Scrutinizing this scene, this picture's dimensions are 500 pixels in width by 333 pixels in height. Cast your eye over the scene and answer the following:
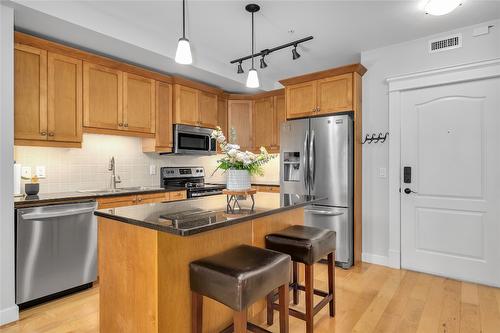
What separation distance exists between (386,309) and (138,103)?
137 inches

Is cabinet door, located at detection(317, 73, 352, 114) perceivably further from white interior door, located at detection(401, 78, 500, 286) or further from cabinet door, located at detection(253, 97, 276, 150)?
cabinet door, located at detection(253, 97, 276, 150)

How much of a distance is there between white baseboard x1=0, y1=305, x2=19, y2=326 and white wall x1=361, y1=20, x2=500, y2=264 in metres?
3.58

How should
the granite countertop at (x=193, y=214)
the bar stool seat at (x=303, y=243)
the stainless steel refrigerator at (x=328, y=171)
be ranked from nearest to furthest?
the granite countertop at (x=193, y=214) < the bar stool seat at (x=303, y=243) < the stainless steel refrigerator at (x=328, y=171)

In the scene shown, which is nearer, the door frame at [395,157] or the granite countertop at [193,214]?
the granite countertop at [193,214]

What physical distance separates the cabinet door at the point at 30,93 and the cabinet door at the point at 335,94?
3052 millimetres

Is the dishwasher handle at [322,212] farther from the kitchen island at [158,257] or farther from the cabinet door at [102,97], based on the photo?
the cabinet door at [102,97]

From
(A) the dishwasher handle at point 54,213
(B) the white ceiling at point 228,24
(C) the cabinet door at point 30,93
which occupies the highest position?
(B) the white ceiling at point 228,24

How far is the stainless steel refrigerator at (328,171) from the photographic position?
→ 135 inches

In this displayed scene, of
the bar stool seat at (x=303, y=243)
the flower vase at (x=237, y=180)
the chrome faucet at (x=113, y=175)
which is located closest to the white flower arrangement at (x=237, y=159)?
the flower vase at (x=237, y=180)

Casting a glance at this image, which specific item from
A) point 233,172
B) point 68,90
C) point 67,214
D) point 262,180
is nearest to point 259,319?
point 233,172

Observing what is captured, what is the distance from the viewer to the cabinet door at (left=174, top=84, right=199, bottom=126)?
159 inches

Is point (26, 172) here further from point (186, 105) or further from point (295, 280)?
point (295, 280)

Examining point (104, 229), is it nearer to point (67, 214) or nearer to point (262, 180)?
point (67, 214)

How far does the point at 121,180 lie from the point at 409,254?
12.0 ft
